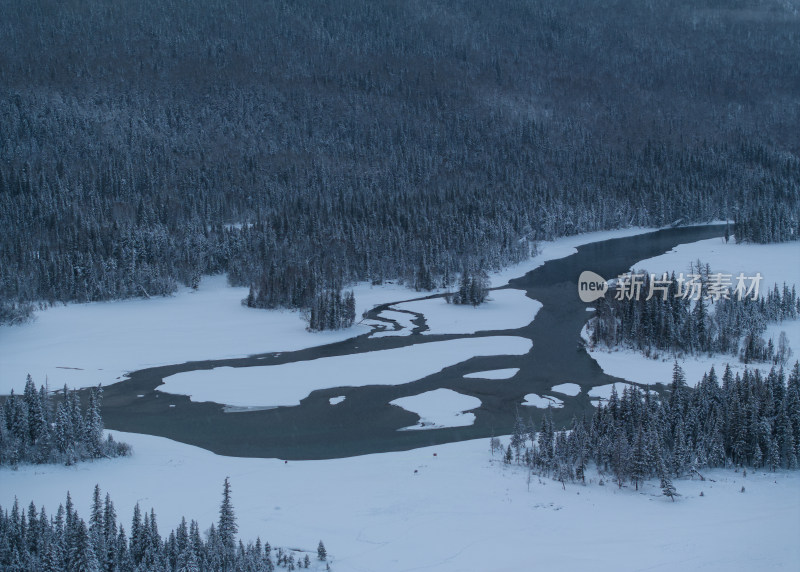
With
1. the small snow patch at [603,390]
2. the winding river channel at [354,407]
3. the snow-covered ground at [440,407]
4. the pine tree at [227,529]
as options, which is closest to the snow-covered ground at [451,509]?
the pine tree at [227,529]

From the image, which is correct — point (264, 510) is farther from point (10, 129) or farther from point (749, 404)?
point (10, 129)

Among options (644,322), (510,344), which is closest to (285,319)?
(510,344)

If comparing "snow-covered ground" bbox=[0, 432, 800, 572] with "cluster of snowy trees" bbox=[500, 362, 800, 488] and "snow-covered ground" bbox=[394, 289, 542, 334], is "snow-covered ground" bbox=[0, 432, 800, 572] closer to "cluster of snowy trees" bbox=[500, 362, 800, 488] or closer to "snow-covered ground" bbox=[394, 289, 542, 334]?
"cluster of snowy trees" bbox=[500, 362, 800, 488]

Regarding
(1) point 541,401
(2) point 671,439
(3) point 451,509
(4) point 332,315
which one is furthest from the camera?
(4) point 332,315

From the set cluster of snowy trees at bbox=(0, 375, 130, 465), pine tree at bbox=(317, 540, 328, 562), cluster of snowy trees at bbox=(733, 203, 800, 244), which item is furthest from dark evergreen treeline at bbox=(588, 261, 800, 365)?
cluster of snowy trees at bbox=(733, 203, 800, 244)

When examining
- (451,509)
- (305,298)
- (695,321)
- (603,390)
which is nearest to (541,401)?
(603,390)

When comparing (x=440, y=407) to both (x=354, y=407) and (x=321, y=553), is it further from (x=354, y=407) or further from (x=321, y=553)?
(x=321, y=553)

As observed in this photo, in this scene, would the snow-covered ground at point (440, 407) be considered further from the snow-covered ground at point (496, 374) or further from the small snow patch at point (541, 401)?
the snow-covered ground at point (496, 374)
